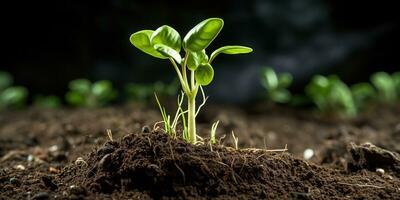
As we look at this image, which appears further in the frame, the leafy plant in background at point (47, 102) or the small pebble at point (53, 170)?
the leafy plant in background at point (47, 102)

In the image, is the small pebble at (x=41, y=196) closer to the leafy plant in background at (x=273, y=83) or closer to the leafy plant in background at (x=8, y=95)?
the leafy plant in background at (x=273, y=83)

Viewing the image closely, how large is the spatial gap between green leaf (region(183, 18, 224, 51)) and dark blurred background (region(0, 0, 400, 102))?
2.59 m

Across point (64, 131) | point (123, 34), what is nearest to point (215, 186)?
point (64, 131)

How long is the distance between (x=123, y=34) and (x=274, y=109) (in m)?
1.34

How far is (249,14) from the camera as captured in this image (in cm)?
394

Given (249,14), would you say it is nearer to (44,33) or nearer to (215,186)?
(44,33)

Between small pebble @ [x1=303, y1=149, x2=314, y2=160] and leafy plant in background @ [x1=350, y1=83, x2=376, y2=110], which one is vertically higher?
leafy plant in background @ [x1=350, y1=83, x2=376, y2=110]

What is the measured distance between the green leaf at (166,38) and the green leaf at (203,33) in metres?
0.03

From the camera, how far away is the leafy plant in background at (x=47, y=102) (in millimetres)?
3766

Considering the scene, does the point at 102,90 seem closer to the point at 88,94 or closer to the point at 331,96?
the point at 88,94

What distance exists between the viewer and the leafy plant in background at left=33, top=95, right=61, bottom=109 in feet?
12.4

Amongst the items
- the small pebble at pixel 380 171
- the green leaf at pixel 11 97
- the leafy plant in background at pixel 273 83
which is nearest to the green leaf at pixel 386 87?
the leafy plant in background at pixel 273 83

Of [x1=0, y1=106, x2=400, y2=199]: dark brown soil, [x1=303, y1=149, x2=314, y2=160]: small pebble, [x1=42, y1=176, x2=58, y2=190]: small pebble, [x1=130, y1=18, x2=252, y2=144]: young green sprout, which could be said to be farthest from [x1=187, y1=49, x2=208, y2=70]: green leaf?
[x1=303, y1=149, x2=314, y2=160]: small pebble

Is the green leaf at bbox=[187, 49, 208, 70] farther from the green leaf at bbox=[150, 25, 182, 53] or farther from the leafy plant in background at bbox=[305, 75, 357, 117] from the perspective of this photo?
the leafy plant in background at bbox=[305, 75, 357, 117]
